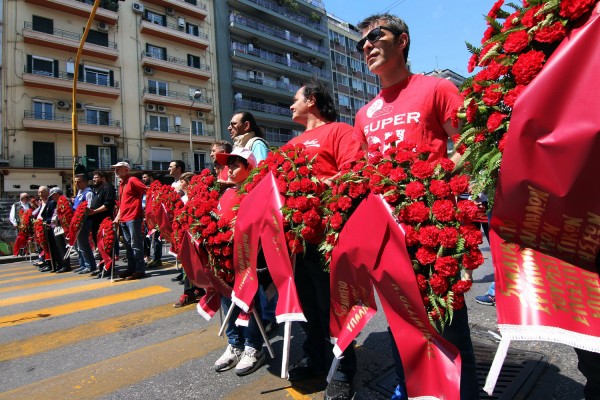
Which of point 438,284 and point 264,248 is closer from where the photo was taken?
point 438,284

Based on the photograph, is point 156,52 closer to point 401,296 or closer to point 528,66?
point 401,296

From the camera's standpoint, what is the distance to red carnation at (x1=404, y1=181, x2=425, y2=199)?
5.69ft

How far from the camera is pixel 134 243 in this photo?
693 centimetres

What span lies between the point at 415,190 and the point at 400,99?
2.81ft

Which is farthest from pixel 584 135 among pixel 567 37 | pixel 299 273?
pixel 299 273

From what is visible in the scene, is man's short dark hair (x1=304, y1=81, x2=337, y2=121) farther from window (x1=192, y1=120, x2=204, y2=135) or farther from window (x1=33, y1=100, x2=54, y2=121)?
window (x1=192, y1=120, x2=204, y2=135)

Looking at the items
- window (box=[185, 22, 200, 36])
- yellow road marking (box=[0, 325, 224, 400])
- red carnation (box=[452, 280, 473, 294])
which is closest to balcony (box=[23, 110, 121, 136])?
window (box=[185, 22, 200, 36])

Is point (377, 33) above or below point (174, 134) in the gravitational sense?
below

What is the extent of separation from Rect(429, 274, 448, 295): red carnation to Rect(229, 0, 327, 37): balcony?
4180 centimetres

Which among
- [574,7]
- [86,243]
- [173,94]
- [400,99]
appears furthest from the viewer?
[173,94]

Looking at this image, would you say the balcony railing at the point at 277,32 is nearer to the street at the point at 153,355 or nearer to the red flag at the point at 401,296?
the street at the point at 153,355

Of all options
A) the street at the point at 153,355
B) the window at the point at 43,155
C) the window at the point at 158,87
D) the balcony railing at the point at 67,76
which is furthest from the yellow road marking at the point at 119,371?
the window at the point at 158,87

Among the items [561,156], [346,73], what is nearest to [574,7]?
[561,156]

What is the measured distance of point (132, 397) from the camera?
263cm
